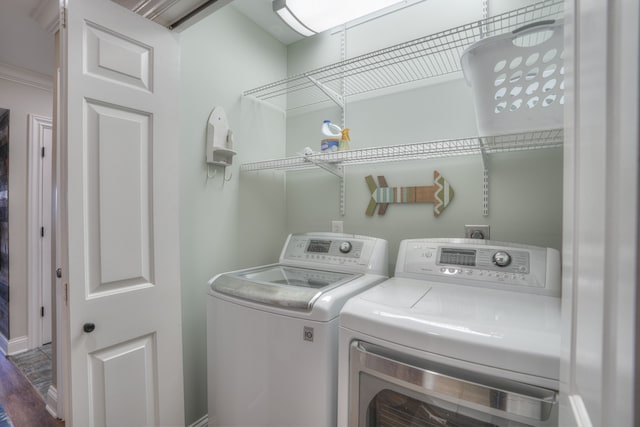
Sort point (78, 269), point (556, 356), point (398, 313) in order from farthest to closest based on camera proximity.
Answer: point (78, 269)
point (398, 313)
point (556, 356)

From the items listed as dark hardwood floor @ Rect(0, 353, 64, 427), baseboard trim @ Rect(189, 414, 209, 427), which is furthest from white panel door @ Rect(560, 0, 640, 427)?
dark hardwood floor @ Rect(0, 353, 64, 427)

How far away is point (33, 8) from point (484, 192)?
2.98m

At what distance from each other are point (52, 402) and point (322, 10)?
306 centimetres

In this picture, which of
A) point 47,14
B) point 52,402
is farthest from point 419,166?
point 52,402

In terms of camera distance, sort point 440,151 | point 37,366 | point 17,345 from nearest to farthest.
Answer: point 440,151 → point 37,366 → point 17,345

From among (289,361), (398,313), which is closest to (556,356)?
(398,313)

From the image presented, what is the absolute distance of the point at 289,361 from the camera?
1.17 m

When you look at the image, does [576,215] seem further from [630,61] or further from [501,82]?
[501,82]

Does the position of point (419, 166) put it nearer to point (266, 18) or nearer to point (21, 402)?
point (266, 18)

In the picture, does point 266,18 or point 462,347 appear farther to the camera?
point 266,18

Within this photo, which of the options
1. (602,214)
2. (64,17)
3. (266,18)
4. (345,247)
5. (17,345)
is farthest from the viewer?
(17,345)

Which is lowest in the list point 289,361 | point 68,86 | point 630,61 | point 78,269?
point 289,361

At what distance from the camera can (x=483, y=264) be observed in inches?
51.4

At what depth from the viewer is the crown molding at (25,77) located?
8.66 ft
